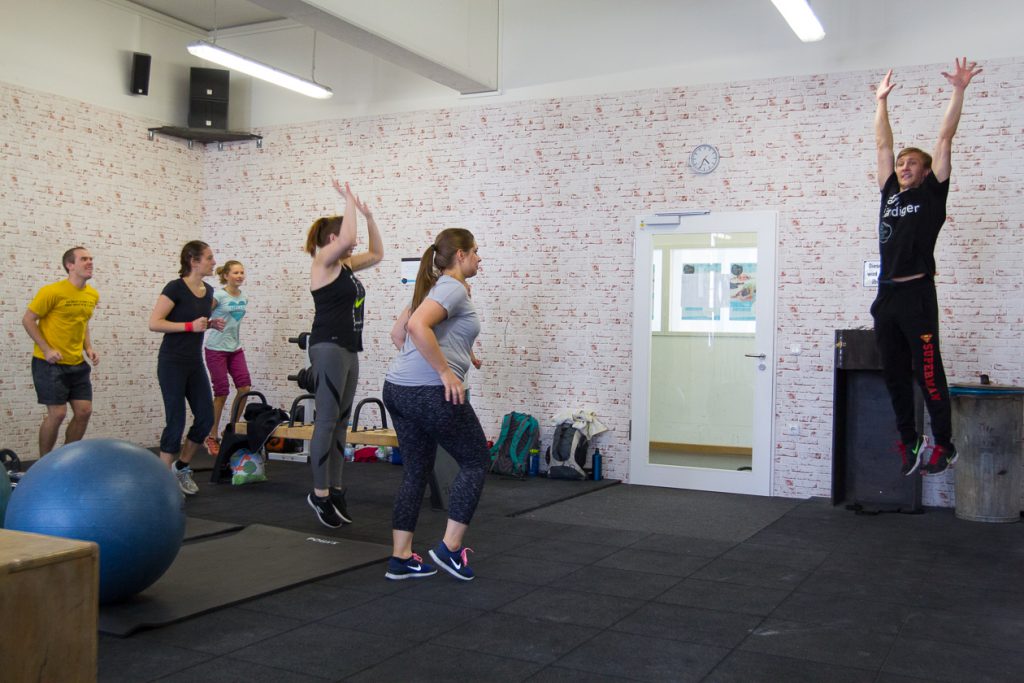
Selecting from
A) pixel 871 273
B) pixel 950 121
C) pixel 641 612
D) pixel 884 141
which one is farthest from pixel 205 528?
pixel 871 273

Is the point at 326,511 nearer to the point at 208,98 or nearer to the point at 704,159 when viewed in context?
the point at 704,159

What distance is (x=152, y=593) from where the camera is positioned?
12.9 feet

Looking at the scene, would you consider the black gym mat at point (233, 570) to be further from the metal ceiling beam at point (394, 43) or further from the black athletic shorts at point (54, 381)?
the metal ceiling beam at point (394, 43)

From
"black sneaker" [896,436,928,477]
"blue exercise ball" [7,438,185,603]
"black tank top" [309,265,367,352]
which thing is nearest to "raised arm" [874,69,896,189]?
"black sneaker" [896,436,928,477]

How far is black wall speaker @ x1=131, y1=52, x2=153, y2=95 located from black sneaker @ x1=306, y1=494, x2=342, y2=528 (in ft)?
18.4

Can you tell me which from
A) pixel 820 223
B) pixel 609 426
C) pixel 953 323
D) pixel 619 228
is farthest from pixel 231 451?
pixel 953 323

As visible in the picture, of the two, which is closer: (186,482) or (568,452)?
(186,482)

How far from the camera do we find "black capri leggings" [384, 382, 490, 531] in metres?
4.07

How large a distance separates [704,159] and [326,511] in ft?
13.8

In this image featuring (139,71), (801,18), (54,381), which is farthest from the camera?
(139,71)

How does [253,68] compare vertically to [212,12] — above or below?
below

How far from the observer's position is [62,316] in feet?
22.5

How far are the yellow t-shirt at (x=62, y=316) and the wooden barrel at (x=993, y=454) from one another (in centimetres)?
624

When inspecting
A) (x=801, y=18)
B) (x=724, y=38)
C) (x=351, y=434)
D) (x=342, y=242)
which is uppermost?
(x=724, y=38)
